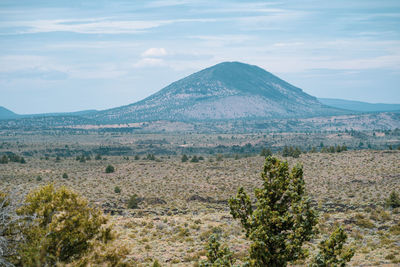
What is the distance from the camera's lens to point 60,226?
38.7 ft

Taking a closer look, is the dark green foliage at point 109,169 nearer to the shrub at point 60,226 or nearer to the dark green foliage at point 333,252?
the shrub at point 60,226

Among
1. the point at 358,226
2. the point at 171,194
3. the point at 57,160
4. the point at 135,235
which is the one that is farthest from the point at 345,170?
the point at 57,160

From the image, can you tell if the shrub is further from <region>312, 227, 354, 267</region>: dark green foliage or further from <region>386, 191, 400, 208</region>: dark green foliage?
<region>386, 191, 400, 208</region>: dark green foliage

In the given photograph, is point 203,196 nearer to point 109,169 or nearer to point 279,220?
point 109,169

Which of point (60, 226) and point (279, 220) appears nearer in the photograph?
point (279, 220)

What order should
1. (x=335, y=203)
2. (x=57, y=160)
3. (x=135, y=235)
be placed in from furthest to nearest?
(x=57, y=160)
(x=335, y=203)
(x=135, y=235)

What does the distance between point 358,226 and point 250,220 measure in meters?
16.7

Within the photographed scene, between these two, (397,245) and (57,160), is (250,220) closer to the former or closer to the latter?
(397,245)

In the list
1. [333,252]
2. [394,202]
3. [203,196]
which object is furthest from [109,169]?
[333,252]

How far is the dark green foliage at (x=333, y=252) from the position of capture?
945cm

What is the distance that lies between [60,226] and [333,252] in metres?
7.41

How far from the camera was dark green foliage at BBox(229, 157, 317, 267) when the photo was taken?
31.7 ft

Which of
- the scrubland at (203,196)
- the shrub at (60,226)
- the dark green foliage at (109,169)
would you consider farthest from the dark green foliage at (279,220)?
the dark green foliage at (109,169)

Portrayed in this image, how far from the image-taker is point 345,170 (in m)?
50.8
